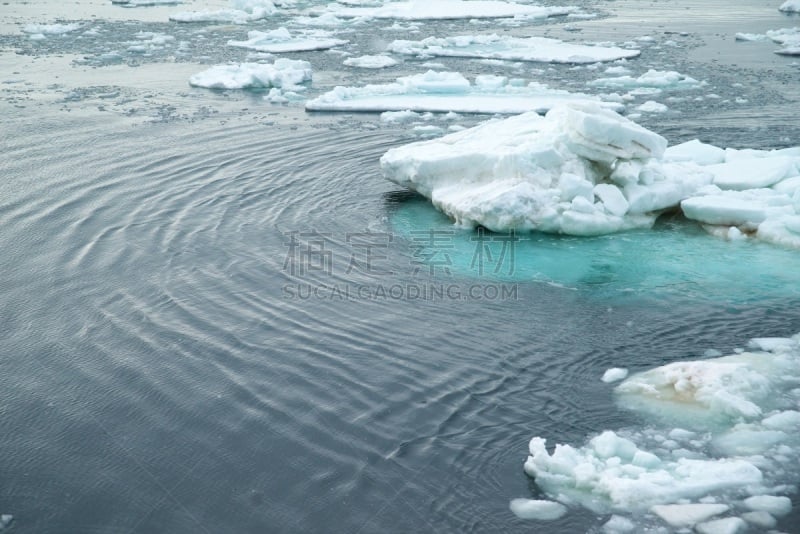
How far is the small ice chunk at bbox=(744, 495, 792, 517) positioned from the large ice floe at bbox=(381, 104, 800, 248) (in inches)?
174

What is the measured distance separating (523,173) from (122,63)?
1319 cm

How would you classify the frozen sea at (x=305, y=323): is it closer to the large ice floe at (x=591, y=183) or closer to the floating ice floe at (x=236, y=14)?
the large ice floe at (x=591, y=183)

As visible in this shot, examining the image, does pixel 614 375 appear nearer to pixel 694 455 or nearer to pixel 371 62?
pixel 694 455

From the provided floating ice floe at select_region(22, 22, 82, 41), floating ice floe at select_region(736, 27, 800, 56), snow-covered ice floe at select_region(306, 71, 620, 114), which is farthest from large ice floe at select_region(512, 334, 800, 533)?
floating ice floe at select_region(22, 22, 82, 41)

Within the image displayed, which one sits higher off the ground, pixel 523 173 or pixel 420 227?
pixel 523 173

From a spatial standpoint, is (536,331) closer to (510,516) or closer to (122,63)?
(510,516)

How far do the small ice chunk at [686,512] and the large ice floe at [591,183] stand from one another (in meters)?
4.56

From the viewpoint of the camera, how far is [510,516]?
4918mm

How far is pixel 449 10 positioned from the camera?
2839 centimetres

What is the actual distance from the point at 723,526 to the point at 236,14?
1021 inches

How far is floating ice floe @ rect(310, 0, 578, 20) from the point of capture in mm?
27312

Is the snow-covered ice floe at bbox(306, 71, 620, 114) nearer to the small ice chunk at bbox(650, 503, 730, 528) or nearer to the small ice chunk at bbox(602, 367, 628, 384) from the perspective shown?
the small ice chunk at bbox(602, 367, 628, 384)

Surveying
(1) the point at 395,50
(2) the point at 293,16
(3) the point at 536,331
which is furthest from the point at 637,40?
(3) the point at 536,331

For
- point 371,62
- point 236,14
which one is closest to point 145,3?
point 236,14
